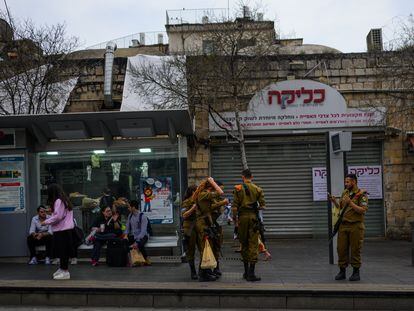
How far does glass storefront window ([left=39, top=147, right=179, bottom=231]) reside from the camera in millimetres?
11344

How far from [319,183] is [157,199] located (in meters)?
6.63

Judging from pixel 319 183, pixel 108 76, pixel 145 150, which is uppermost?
pixel 108 76

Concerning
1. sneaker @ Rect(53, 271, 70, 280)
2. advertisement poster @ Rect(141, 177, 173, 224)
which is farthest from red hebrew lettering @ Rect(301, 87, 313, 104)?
sneaker @ Rect(53, 271, 70, 280)

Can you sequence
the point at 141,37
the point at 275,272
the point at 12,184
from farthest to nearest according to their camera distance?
the point at 141,37 < the point at 12,184 < the point at 275,272

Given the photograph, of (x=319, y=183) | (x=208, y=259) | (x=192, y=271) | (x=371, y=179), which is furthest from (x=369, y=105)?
(x=208, y=259)

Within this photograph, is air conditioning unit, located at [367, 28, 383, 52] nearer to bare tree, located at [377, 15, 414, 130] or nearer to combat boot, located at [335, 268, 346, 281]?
bare tree, located at [377, 15, 414, 130]

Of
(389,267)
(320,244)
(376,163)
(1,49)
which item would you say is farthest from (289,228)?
(1,49)

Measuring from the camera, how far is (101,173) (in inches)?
452

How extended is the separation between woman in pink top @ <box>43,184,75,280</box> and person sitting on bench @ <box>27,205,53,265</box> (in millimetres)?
1938

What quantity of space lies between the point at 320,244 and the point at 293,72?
531 cm

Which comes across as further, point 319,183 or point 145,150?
point 319,183

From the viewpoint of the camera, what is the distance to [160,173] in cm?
1136

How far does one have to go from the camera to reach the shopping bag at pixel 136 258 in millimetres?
10266

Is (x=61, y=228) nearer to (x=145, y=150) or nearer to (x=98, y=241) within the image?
(x=98, y=241)
